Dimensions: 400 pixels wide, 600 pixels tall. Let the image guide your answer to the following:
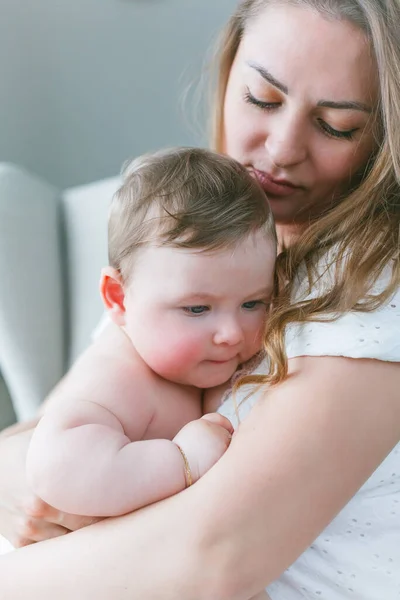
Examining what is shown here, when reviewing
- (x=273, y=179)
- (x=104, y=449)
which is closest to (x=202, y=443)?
(x=104, y=449)

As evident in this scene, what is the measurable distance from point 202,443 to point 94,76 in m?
1.85

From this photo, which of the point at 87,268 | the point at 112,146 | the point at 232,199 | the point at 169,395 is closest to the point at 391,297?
the point at 232,199

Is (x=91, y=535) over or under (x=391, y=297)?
under

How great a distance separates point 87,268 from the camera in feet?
6.40

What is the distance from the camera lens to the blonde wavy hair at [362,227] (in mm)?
1006

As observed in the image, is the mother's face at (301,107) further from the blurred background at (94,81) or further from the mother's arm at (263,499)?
the blurred background at (94,81)

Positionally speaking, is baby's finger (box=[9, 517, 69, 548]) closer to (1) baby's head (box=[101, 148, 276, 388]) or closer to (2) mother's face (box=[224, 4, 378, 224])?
(1) baby's head (box=[101, 148, 276, 388])

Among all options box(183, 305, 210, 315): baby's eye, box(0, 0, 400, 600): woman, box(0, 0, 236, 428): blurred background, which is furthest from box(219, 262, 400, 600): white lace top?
box(0, 0, 236, 428): blurred background

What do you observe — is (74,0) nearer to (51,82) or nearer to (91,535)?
(51,82)

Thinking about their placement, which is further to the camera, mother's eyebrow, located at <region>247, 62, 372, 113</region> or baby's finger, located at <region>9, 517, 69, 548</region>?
mother's eyebrow, located at <region>247, 62, 372, 113</region>

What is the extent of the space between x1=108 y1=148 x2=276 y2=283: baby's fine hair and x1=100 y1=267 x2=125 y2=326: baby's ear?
0.06 feet

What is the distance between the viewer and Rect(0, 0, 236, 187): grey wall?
2465mm

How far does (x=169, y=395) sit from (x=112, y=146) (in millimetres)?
1674

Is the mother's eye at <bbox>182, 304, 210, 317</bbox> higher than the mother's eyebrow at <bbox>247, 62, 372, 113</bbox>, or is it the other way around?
the mother's eyebrow at <bbox>247, 62, 372, 113</bbox>
